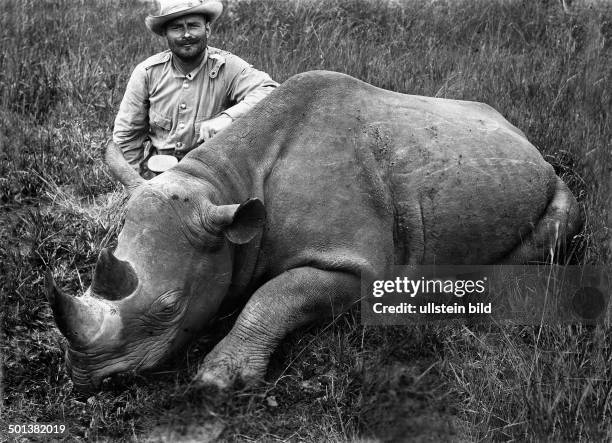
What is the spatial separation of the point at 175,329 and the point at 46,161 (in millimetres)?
2849

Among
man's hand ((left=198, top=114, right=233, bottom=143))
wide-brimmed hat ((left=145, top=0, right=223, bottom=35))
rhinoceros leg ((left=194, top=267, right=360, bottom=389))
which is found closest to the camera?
rhinoceros leg ((left=194, top=267, right=360, bottom=389))

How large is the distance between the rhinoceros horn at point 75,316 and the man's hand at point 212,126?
172 centimetres

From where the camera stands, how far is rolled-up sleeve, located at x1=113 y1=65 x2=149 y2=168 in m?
6.53

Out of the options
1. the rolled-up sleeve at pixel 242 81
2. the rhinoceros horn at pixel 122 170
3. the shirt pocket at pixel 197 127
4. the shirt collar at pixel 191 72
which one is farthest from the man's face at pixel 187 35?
the rhinoceros horn at pixel 122 170

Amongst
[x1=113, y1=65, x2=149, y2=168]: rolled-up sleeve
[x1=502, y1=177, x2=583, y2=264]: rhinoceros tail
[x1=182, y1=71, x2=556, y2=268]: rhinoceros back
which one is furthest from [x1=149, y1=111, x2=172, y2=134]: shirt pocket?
[x1=502, y1=177, x2=583, y2=264]: rhinoceros tail

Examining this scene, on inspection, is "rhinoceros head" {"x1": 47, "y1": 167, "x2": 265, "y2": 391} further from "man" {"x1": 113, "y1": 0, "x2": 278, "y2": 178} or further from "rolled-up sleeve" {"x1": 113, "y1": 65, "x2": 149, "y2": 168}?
"rolled-up sleeve" {"x1": 113, "y1": 65, "x2": 149, "y2": 168}

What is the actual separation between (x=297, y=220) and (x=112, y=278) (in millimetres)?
1182

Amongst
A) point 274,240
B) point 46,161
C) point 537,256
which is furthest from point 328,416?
point 46,161

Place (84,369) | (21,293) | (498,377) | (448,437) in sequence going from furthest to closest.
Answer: (21,293) < (498,377) < (84,369) < (448,437)

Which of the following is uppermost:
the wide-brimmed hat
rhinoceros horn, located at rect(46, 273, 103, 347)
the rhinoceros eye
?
the wide-brimmed hat

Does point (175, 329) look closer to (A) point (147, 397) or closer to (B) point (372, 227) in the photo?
(A) point (147, 397)

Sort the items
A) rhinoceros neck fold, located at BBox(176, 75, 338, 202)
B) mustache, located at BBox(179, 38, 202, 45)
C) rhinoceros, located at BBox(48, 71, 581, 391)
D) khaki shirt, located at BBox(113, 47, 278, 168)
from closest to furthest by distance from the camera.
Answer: rhinoceros, located at BBox(48, 71, 581, 391) < rhinoceros neck fold, located at BBox(176, 75, 338, 202) < mustache, located at BBox(179, 38, 202, 45) < khaki shirt, located at BBox(113, 47, 278, 168)

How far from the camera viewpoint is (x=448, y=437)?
4164 millimetres

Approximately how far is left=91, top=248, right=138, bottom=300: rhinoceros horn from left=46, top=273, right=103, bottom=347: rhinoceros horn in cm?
8
